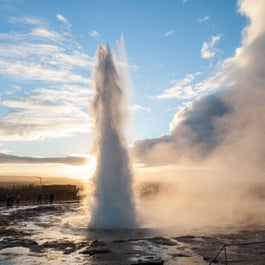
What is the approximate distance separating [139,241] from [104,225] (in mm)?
4465

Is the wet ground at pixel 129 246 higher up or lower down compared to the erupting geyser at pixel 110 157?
lower down

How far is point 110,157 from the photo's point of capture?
20906 millimetres

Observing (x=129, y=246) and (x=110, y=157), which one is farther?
(x=110, y=157)

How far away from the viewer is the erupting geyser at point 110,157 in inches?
760

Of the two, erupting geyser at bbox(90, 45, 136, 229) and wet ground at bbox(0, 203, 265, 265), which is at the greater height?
erupting geyser at bbox(90, 45, 136, 229)

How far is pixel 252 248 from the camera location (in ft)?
41.9

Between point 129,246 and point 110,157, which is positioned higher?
point 110,157

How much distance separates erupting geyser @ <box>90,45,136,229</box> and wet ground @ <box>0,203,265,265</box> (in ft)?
5.79

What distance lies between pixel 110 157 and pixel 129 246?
8063mm

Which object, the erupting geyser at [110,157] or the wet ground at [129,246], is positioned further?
the erupting geyser at [110,157]

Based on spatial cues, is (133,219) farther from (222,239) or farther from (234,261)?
(234,261)

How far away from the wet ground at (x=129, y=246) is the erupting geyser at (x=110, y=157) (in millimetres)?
1764

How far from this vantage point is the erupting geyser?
19312 millimetres

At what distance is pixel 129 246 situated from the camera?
43.9ft
